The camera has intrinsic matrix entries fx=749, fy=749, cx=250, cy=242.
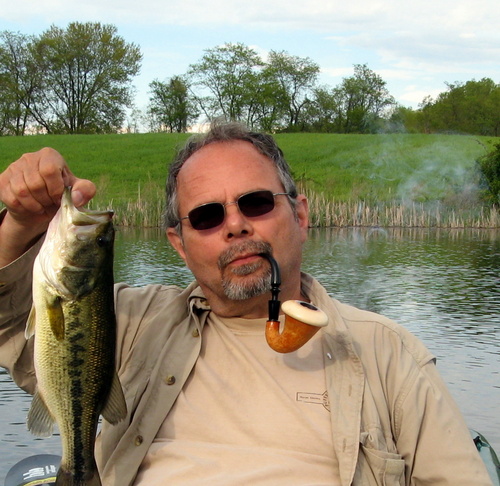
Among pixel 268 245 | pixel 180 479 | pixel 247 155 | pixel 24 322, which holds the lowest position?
pixel 180 479

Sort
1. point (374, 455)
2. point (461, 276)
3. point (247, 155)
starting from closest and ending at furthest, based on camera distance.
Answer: point (374, 455) → point (247, 155) → point (461, 276)

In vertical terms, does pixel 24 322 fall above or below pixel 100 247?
below

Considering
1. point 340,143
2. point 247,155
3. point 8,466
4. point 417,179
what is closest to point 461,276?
point 8,466

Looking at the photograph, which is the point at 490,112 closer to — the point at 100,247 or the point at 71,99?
the point at 71,99

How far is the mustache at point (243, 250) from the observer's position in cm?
300

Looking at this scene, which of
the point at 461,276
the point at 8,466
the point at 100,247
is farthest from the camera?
the point at 461,276

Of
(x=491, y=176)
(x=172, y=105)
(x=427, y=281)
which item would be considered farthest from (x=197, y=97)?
(x=427, y=281)

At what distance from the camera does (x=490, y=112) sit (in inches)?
2579

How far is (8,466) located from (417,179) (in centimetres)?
3495

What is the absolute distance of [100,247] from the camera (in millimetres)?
2488

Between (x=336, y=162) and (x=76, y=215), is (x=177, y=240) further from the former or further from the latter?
(x=336, y=162)

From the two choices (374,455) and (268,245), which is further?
(268,245)

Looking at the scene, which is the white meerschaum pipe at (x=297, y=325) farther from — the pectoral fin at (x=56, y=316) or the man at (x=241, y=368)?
the pectoral fin at (x=56, y=316)

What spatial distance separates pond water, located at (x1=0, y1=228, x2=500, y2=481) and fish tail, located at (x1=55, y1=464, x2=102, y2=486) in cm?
266
